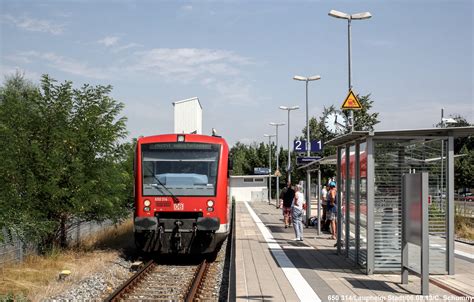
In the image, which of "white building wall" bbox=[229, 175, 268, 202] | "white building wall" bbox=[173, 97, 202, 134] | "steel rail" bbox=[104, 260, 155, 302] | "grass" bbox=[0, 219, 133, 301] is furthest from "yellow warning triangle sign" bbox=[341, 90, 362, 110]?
"white building wall" bbox=[229, 175, 268, 202]

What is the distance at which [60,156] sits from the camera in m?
14.3

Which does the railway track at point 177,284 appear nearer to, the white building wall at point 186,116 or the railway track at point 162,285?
the railway track at point 162,285

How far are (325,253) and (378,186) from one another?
3.78 meters

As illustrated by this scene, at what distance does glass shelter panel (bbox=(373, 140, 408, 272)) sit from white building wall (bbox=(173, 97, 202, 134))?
12.6 m

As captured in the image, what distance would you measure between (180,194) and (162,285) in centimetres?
282

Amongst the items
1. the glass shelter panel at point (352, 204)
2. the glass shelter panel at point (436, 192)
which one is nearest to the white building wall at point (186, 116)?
the glass shelter panel at point (352, 204)

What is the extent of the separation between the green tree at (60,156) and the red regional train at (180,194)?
1.36 metres

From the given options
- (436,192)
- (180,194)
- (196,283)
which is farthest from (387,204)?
(180,194)

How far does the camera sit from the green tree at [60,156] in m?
14.1

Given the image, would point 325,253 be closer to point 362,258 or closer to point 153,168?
point 362,258

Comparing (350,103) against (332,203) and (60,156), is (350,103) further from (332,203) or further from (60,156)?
(60,156)

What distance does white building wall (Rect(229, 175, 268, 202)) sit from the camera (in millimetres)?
70188

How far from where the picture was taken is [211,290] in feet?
36.7

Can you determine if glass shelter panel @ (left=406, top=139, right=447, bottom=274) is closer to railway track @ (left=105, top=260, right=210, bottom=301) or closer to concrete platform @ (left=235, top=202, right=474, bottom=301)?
concrete platform @ (left=235, top=202, right=474, bottom=301)
